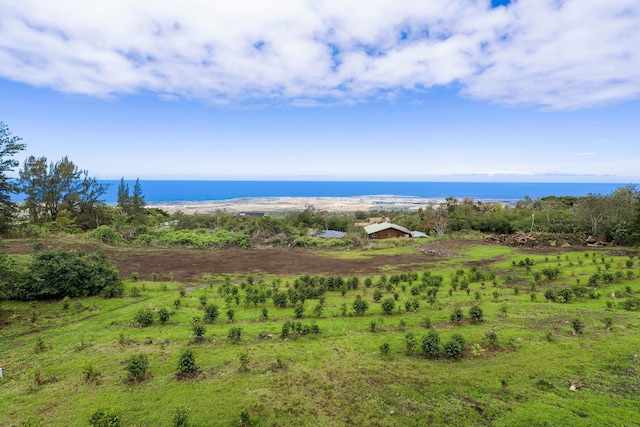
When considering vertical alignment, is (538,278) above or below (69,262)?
below

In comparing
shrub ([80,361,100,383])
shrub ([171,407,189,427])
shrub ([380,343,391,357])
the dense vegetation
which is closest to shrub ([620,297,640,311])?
the dense vegetation

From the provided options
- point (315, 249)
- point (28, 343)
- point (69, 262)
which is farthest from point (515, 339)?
point (315, 249)

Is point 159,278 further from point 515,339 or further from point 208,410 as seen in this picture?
point 515,339

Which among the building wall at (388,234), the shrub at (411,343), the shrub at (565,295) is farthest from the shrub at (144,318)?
the building wall at (388,234)

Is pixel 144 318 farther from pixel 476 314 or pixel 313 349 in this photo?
pixel 476 314

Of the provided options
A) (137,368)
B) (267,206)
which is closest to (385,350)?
(137,368)

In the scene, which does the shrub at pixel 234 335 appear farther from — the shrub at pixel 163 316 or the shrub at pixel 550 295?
the shrub at pixel 550 295
